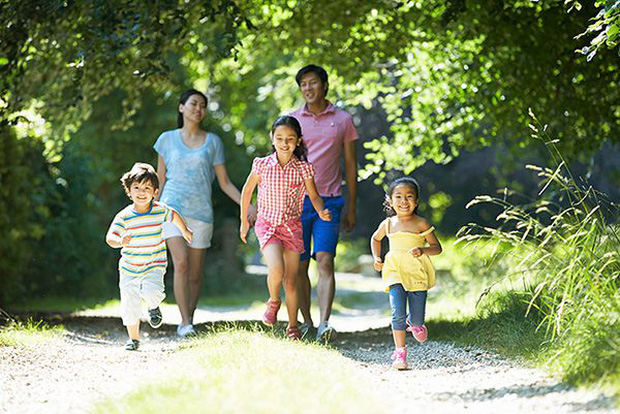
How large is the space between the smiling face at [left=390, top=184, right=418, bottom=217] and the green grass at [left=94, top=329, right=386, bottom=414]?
117cm

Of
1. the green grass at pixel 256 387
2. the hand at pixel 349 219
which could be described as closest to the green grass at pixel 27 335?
the green grass at pixel 256 387

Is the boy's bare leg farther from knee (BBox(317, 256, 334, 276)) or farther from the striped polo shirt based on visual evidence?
knee (BBox(317, 256, 334, 276))

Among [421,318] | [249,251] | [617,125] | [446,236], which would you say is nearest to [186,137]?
[421,318]

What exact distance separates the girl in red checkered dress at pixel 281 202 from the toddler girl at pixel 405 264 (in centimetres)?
77

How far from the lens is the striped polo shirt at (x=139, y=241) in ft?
23.0

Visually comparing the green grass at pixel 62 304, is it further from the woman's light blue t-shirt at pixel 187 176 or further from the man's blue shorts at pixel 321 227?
the man's blue shorts at pixel 321 227

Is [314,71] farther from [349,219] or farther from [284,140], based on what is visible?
[349,219]

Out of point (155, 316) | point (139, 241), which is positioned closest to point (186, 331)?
point (155, 316)

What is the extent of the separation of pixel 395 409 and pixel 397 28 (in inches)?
315

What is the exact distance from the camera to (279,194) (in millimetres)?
7168

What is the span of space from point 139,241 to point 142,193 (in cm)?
35

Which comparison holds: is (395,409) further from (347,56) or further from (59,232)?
(59,232)

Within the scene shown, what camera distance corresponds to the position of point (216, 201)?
64.4 ft

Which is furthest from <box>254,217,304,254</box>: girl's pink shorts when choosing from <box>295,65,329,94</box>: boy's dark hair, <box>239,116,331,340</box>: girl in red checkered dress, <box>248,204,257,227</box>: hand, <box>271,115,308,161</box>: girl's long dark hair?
<box>295,65,329,94</box>: boy's dark hair
